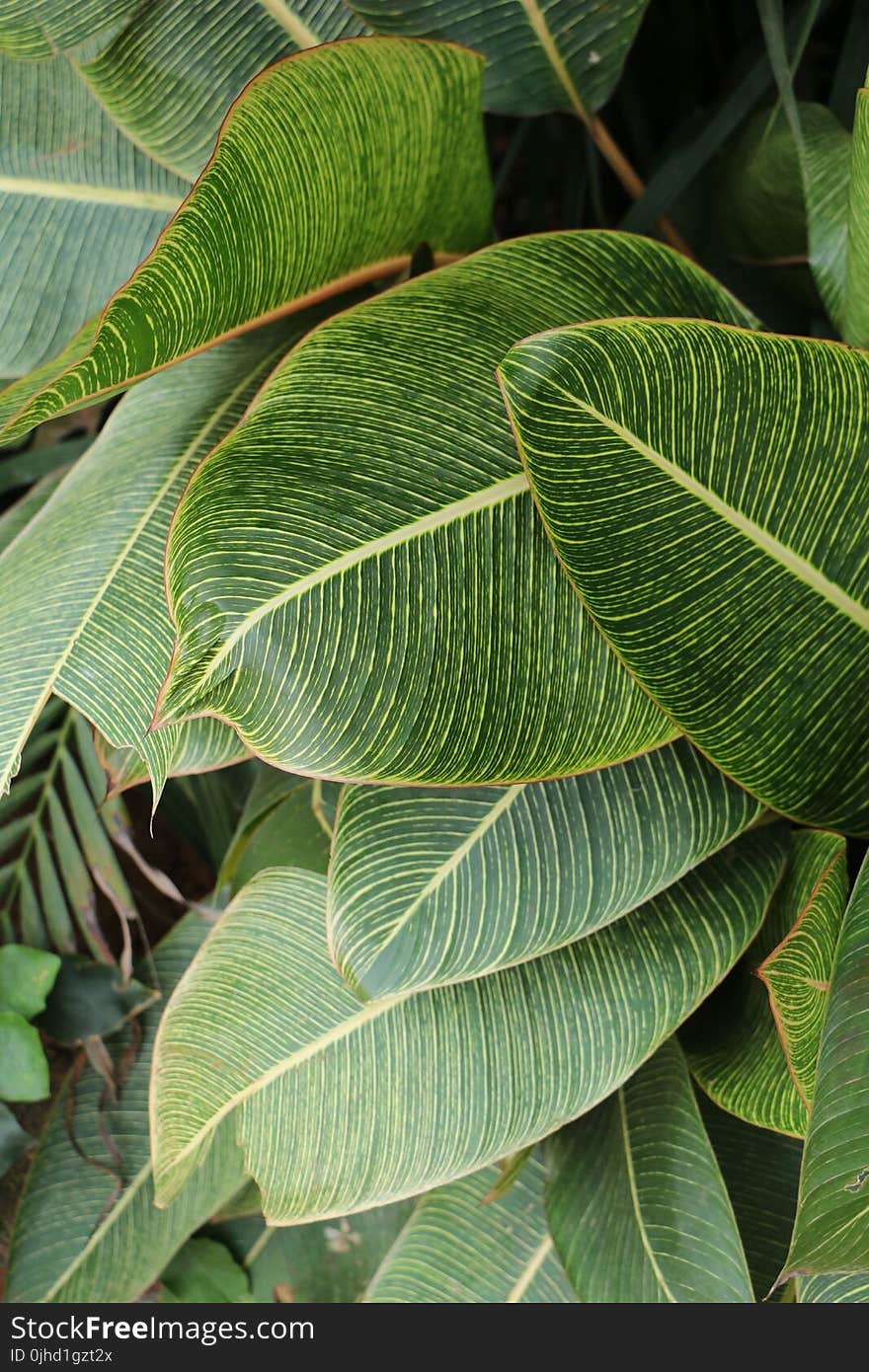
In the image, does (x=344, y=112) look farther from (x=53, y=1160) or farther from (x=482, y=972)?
(x=53, y=1160)

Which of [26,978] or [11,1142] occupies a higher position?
[26,978]

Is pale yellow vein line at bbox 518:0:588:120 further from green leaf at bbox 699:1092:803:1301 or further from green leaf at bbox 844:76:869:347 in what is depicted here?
green leaf at bbox 699:1092:803:1301

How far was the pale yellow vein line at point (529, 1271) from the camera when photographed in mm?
727

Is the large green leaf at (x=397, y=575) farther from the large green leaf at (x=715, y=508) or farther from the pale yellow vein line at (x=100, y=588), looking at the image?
the pale yellow vein line at (x=100, y=588)

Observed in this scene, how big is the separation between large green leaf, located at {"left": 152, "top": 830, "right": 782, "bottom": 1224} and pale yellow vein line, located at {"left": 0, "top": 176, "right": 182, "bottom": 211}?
493 mm

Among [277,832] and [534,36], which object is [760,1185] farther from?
[534,36]

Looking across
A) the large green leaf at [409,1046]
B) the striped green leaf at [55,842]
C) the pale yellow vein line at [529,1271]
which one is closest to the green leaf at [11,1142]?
the striped green leaf at [55,842]

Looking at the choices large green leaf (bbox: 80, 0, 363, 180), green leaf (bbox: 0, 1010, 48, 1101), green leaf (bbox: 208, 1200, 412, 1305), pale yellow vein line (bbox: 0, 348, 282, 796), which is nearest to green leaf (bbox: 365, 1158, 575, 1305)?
green leaf (bbox: 208, 1200, 412, 1305)

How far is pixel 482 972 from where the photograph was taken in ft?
1.82

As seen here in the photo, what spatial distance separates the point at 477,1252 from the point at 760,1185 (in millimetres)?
214

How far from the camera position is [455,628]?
1.56 feet

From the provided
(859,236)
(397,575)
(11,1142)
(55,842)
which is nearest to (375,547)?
(397,575)

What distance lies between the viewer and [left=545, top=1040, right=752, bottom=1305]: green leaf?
23.7 inches
